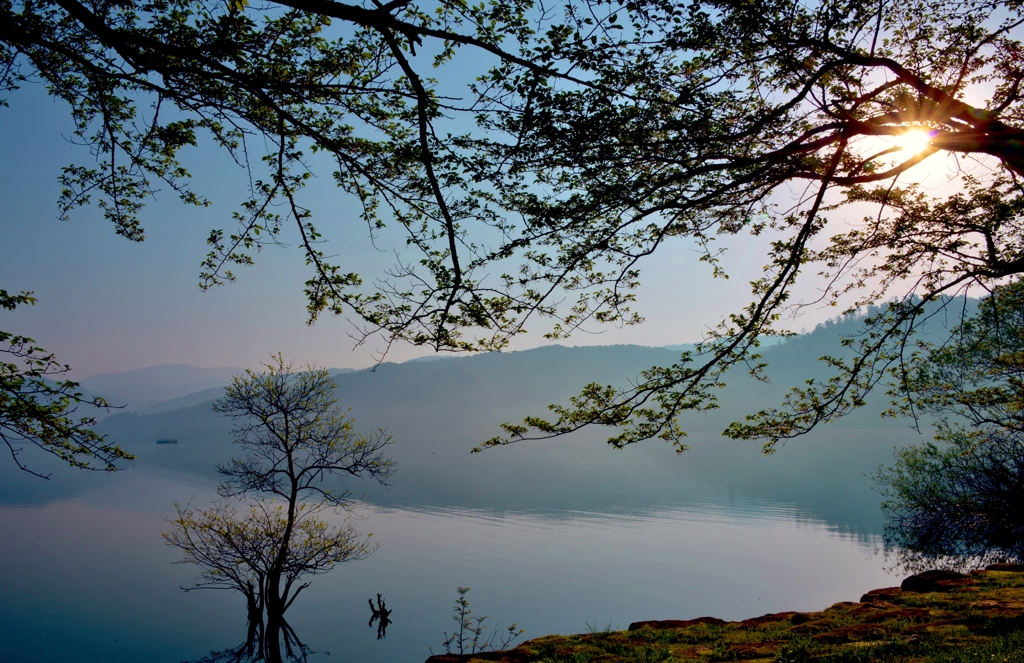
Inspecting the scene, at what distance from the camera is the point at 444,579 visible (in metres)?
30.3

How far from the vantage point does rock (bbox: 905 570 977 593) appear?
9.47 meters

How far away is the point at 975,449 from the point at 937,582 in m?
11.1

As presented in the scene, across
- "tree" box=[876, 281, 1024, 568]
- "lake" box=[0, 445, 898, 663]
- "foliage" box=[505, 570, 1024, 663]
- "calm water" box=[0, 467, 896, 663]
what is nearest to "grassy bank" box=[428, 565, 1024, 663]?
"foliage" box=[505, 570, 1024, 663]

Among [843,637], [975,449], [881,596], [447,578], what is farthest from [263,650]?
[975,449]

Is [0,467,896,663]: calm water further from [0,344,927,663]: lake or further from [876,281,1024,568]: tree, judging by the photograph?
[876,281,1024,568]: tree

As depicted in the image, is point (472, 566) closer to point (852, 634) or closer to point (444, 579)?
point (444, 579)

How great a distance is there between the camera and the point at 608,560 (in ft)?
111

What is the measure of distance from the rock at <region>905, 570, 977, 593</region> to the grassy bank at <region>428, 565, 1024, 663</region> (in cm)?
43

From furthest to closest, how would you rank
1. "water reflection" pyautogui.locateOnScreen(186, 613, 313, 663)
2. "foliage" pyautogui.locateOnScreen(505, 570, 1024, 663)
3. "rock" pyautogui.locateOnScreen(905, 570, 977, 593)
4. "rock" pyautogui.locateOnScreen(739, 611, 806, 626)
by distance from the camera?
"water reflection" pyautogui.locateOnScreen(186, 613, 313, 663), "rock" pyautogui.locateOnScreen(905, 570, 977, 593), "rock" pyautogui.locateOnScreen(739, 611, 806, 626), "foliage" pyautogui.locateOnScreen(505, 570, 1024, 663)

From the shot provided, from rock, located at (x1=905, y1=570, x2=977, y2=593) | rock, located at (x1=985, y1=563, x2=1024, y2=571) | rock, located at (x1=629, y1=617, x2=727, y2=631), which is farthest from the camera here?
rock, located at (x1=985, y1=563, x2=1024, y2=571)

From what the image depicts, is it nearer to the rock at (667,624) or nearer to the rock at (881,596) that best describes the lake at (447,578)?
the rock at (667,624)

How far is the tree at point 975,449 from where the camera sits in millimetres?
Answer: 12023

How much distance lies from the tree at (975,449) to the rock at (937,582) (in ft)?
11.0

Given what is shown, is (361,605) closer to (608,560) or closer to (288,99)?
(608,560)
